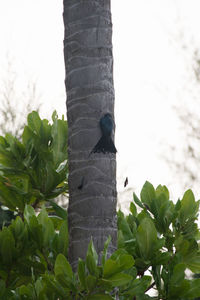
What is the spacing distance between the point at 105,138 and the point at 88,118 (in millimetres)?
181

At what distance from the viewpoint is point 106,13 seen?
12.9 feet

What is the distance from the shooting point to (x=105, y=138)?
12.0 feet

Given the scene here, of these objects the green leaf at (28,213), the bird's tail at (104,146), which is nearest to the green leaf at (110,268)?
the bird's tail at (104,146)

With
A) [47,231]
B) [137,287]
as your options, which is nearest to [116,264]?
[137,287]

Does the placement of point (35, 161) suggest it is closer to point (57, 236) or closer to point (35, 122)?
point (35, 122)

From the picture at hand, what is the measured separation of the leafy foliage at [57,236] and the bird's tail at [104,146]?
69 centimetres

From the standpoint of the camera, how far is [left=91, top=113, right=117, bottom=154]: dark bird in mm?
3643

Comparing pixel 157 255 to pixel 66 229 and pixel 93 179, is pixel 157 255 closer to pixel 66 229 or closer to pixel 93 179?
pixel 66 229

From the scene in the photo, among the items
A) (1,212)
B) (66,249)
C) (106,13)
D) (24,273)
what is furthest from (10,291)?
(1,212)

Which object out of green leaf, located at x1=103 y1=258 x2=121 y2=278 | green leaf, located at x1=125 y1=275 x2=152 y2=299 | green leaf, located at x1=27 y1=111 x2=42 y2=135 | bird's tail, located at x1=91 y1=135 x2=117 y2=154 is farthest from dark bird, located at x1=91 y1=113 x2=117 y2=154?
green leaf, located at x1=27 y1=111 x2=42 y2=135

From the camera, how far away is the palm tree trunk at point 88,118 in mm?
3549

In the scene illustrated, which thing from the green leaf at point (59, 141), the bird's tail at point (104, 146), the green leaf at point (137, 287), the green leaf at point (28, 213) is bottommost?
the green leaf at point (137, 287)

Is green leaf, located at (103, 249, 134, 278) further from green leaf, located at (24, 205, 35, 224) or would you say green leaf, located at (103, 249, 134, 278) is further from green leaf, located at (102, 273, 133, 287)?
green leaf, located at (24, 205, 35, 224)

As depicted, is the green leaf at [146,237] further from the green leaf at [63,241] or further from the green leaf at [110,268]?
the green leaf at [110,268]
